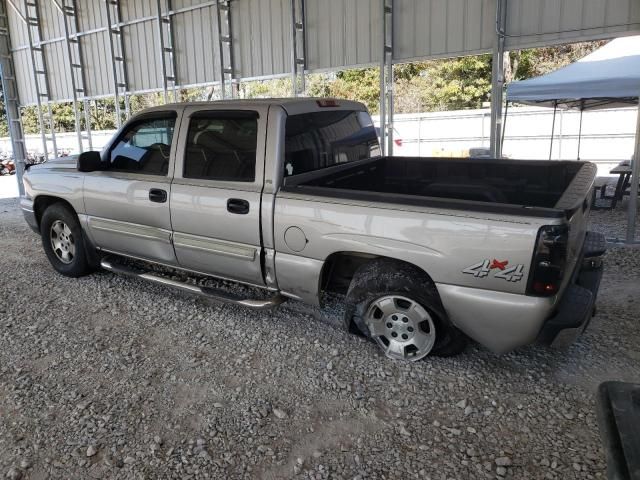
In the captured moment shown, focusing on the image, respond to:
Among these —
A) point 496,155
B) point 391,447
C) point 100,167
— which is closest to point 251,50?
point 496,155

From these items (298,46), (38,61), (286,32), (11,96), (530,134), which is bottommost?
(530,134)

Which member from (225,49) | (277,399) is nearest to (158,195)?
(277,399)

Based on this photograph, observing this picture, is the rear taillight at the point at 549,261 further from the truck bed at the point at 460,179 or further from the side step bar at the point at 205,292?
the side step bar at the point at 205,292

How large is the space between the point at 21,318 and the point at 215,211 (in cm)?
208

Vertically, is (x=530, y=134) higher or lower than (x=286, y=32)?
lower

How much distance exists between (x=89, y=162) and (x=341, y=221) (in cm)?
265

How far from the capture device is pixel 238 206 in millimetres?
3645

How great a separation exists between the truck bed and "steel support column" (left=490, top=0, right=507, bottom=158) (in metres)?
3.11

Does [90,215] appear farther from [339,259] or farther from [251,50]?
[251,50]

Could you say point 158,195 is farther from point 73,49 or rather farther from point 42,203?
point 73,49

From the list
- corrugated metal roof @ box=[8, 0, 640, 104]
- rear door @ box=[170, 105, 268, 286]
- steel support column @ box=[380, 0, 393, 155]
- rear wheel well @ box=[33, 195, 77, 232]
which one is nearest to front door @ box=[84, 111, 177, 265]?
rear door @ box=[170, 105, 268, 286]

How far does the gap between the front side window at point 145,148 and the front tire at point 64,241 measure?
33.4 inches

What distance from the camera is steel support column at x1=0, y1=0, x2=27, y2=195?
13898 millimetres

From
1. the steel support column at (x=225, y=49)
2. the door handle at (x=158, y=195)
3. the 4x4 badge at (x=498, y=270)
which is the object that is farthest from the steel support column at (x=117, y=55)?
the 4x4 badge at (x=498, y=270)
